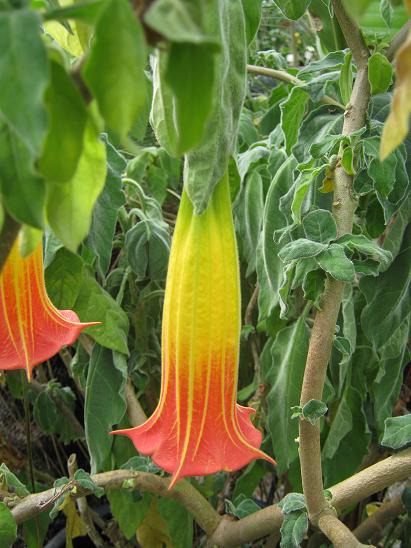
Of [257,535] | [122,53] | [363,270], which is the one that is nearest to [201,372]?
[363,270]

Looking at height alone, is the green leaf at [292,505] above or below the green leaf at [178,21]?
below

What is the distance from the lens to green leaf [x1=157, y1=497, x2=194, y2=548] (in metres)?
1.13

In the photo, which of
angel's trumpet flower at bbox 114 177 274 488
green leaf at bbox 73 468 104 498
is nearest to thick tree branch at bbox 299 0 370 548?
angel's trumpet flower at bbox 114 177 274 488

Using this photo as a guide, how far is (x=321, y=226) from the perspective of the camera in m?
0.61

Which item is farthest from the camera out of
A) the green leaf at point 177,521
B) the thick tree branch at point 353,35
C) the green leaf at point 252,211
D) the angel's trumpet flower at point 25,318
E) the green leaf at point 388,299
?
the green leaf at point 177,521

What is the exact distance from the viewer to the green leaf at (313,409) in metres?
0.60

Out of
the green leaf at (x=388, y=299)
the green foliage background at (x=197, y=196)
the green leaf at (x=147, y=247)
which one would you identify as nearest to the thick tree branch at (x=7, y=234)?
the green foliage background at (x=197, y=196)

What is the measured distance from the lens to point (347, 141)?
2.02 feet

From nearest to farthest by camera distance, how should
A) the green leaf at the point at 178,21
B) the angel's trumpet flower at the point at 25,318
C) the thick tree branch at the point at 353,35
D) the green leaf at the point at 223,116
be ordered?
the green leaf at the point at 178,21 → the green leaf at the point at 223,116 → the angel's trumpet flower at the point at 25,318 → the thick tree branch at the point at 353,35

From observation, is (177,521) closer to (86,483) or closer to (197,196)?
(86,483)

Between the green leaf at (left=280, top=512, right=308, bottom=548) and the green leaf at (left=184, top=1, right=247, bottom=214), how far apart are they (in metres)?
0.37

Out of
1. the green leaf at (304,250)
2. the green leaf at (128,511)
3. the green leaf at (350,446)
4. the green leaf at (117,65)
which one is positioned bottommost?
the green leaf at (128,511)

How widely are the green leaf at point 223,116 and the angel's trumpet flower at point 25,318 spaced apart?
5.9 inches

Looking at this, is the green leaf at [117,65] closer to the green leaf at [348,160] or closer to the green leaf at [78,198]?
the green leaf at [78,198]
